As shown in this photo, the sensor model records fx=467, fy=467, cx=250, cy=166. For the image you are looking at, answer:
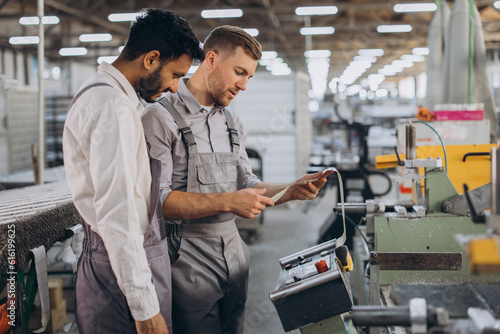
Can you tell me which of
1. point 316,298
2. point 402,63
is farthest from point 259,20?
point 316,298

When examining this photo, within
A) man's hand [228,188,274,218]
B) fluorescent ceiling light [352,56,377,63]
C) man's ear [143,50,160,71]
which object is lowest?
man's hand [228,188,274,218]

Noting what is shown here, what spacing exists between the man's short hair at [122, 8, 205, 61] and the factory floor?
101 centimetres

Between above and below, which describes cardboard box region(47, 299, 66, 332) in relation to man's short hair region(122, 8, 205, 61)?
below

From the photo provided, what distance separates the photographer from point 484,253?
75 centimetres

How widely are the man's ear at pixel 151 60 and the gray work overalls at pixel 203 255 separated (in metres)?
0.30

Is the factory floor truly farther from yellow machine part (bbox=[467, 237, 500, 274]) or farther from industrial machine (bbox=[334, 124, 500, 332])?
yellow machine part (bbox=[467, 237, 500, 274])

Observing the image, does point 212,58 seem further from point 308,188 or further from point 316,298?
point 316,298

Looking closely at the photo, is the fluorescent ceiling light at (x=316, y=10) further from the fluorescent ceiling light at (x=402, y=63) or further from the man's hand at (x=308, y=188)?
the fluorescent ceiling light at (x=402, y=63)

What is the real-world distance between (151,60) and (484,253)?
0.94 meters

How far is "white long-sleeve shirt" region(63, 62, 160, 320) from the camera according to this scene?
3.59 ft

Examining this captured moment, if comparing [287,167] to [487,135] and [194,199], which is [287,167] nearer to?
[487,135]

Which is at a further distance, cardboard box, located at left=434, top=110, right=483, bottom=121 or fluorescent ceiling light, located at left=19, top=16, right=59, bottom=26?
fluorescent ceiling light, located at left=19, top=16, right=59, bottom=26

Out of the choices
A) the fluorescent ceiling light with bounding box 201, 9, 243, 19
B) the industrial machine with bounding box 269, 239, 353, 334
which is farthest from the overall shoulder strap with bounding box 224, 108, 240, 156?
the fluorescent ceiling light with bounding box 201, 9, 243, 19

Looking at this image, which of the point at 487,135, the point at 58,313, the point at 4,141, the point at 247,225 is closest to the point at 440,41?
the point at 487,135
